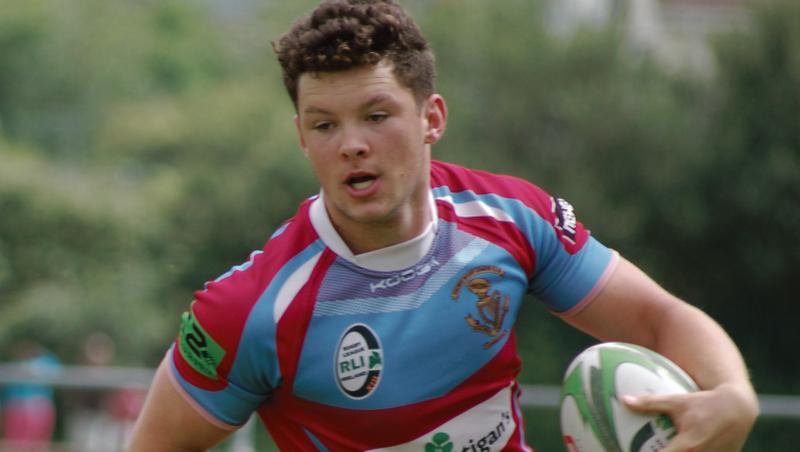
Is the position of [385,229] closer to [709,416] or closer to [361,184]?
[361,184]

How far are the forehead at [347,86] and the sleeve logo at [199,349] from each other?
25.6 inches

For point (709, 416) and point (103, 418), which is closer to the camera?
point (709, 416)

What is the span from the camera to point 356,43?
12.4ft

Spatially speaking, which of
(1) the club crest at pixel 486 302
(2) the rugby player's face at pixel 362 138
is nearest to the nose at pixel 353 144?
(2) the rugby player's face at pixel 362 138

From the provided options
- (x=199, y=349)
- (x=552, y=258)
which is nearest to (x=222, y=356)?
A: (x=199, y=349)

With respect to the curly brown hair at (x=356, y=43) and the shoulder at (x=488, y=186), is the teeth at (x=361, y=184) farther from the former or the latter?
the shoulder at (x=488, y=186)

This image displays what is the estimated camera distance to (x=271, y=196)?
80.9ft

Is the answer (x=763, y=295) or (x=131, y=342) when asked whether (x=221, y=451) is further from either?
(x=763, y=295)

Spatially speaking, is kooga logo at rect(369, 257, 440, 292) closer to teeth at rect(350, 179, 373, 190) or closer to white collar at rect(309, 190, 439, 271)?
white collar at rect(309, 190, 439, 271)

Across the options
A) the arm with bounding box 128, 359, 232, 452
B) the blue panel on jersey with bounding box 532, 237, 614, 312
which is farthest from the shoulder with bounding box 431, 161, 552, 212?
the arm with bounding box 128, 359, 232, 452

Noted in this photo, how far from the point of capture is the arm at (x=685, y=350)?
12.0 ft

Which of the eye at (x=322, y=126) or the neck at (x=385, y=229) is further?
the neck at (x=385, y=229)

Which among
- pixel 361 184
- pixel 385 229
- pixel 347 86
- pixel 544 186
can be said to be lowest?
pixel 544 186

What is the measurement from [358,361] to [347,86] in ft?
2.40
